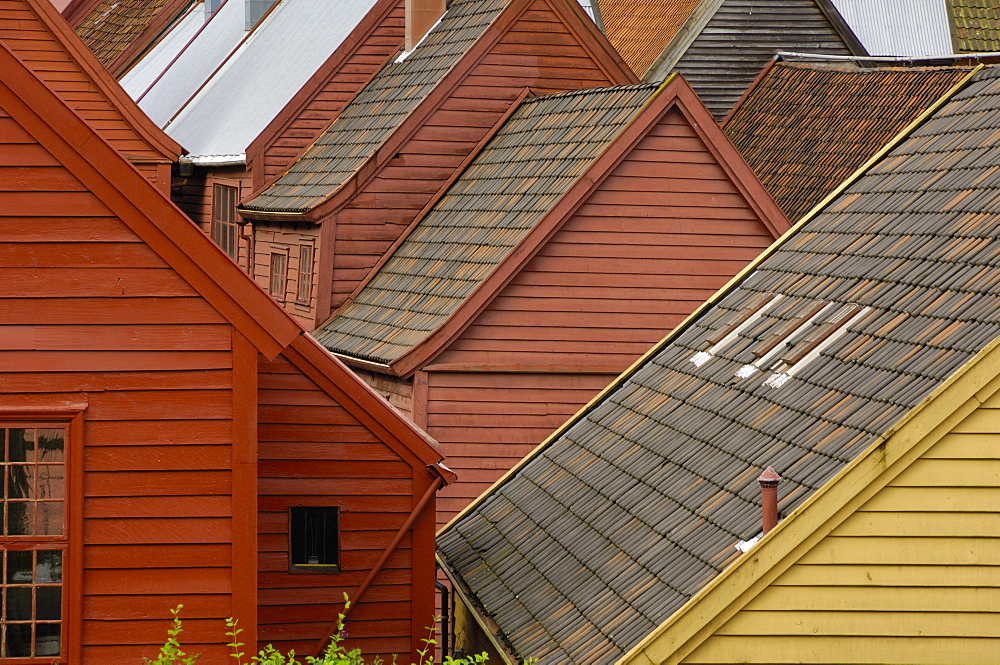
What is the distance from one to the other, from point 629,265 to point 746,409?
27.5ft

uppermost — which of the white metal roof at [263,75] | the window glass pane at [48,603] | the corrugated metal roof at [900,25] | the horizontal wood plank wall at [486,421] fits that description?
the corrugated metal roof at [900,25]

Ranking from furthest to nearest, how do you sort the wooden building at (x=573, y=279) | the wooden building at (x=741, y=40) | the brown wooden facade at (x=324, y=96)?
the wooden building at (x=741, y=40) → the brown wooden facade at (x=324, y=96) → the wooden building at (x=573, y=279)

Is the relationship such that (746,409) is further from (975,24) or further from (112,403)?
(975,24)

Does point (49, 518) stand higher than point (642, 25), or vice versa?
point (642, 25)

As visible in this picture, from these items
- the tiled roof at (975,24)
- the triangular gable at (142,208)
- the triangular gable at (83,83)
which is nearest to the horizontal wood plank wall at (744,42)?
the tiled roof at (975,24)

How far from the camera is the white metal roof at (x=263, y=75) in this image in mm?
28297

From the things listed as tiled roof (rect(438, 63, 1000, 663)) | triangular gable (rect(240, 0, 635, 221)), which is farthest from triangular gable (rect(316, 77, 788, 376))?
tiled roof (rect(438, 63, 1000, 663))

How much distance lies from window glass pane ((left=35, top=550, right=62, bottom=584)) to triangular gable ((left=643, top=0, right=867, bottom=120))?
29423mm

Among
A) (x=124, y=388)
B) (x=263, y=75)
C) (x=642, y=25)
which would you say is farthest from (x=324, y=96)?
(x=642, y=25)

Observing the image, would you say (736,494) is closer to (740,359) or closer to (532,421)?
(740,359)

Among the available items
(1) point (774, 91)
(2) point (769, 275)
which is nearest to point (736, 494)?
(2) point (769, 275)

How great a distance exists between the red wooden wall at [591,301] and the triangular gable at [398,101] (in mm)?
4514

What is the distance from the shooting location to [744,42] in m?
39.3

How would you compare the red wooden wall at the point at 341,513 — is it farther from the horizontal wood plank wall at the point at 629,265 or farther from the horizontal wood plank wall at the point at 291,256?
the horizontal wood plank wall at the point at 291,256
